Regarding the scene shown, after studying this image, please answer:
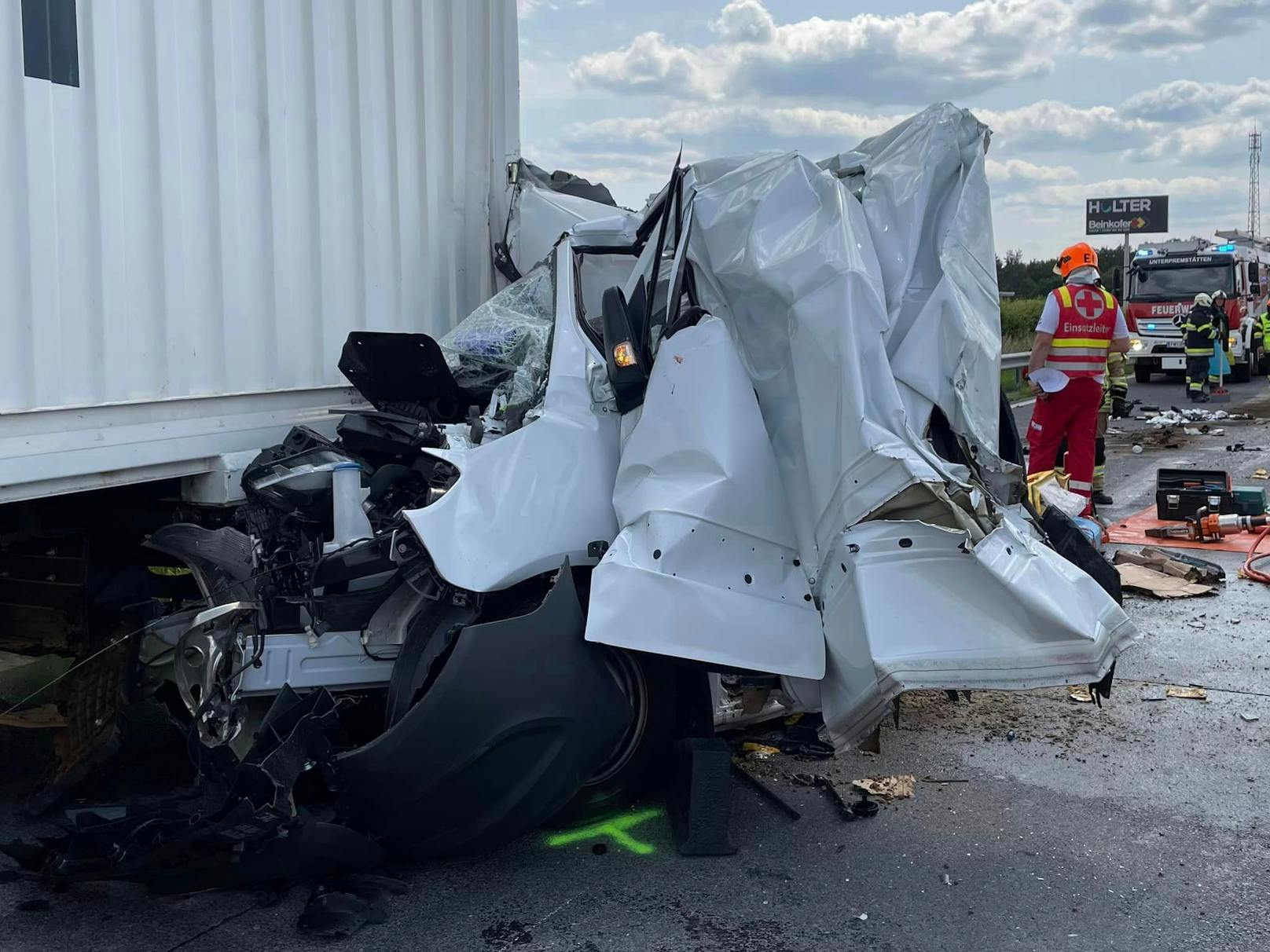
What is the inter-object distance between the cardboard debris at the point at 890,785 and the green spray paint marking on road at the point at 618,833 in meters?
0.72

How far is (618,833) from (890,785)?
3.23ft

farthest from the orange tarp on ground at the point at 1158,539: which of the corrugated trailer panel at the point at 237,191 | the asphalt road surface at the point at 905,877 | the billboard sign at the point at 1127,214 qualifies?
the billboard sign at the point at 1127,214

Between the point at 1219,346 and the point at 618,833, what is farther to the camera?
the point at 1219,346

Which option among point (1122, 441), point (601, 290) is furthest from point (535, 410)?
point (1122, 441)

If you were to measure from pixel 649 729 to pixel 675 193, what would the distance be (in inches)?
70.1

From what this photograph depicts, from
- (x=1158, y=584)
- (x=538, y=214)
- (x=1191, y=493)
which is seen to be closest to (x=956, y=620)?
(x=538, y=214)

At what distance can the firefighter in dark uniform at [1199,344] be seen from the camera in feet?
56.8

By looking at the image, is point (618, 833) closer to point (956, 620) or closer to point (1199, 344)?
point (956, 620)

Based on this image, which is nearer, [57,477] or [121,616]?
[57,477]

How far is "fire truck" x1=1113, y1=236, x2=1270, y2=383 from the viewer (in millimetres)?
21312

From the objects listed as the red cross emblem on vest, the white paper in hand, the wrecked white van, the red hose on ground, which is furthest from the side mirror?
the red cross emblem on vest

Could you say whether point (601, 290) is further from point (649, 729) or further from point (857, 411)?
point (649, 729)

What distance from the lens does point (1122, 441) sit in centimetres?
1324

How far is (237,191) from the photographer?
418cm
